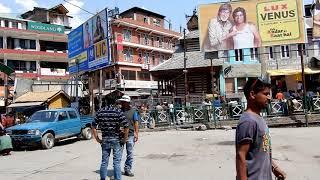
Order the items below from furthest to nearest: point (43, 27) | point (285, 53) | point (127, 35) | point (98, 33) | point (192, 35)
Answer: point (127, 35)
point (43, 27)
point (192, 35)
point (285, 53)
point (98, 33)

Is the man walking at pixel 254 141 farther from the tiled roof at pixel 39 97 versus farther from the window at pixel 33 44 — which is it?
the window at pixel 33 44

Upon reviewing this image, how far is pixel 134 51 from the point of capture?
59906 mm

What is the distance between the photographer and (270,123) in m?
23.3

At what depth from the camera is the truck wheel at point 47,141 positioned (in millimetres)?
17922

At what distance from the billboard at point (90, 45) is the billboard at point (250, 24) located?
6351mm

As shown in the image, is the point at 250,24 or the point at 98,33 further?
the point at 98,33

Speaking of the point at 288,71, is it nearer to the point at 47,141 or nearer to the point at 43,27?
the point at 47,141

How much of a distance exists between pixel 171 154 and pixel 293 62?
80.4ft

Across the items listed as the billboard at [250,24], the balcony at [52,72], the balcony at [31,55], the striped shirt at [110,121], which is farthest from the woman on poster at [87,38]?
the balcony at [52,72]

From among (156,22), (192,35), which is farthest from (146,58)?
(192,35)

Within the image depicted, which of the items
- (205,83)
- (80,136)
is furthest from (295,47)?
(80,136)

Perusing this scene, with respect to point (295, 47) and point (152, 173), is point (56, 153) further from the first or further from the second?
point (295, 47)

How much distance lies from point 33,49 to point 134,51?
12.8 m

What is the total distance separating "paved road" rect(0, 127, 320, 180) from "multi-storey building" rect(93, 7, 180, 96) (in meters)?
35.9
